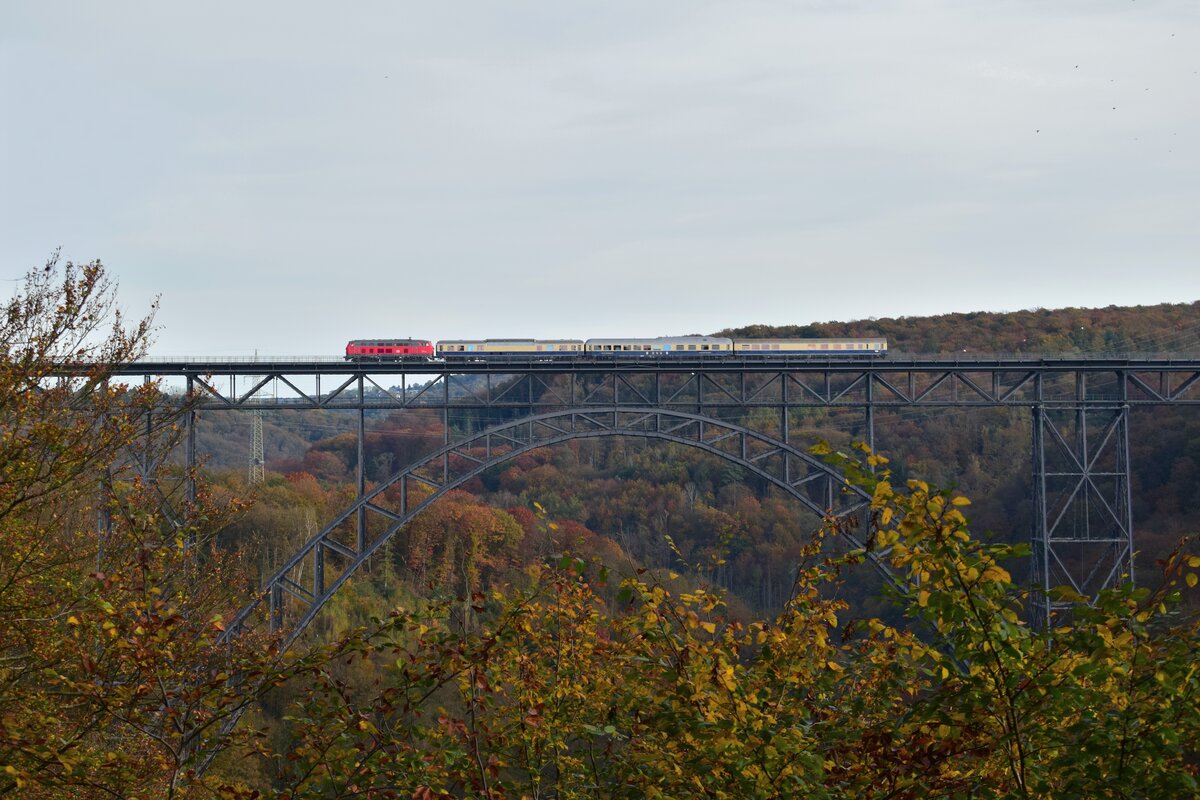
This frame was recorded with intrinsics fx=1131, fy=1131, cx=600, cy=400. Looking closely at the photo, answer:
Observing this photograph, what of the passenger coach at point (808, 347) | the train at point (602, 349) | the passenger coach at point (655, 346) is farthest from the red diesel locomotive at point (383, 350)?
the passenger coach at point (808, 347)

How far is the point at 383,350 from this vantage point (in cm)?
3459

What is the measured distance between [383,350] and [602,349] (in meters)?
7.70

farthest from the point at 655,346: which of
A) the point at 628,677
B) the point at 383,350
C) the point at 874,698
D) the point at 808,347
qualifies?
the point at 628,677

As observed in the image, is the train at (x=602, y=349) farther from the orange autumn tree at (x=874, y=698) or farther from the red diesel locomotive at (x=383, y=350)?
the orange autumn tree at (x=874, y=698)

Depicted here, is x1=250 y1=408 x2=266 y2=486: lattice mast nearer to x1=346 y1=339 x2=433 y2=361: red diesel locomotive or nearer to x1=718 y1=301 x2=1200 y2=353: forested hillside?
x1=346 y1=339 x2=433 y2=361: red diesel locomotive

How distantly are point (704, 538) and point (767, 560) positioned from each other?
394cm

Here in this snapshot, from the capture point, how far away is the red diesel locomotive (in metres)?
34.3

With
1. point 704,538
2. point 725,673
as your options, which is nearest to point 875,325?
point 704,538

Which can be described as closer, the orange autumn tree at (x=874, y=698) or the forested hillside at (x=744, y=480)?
the orange autumn tree at (x=874, y=698)

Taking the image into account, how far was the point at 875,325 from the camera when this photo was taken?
90.6m

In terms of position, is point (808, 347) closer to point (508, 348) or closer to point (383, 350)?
point (508, 348)

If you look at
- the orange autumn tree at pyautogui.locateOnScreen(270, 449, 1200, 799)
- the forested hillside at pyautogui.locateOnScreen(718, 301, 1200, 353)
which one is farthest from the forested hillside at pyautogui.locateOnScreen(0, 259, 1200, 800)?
the forested hillside at pyautogui.locateOnScreen(718, 301, 1200, 353)

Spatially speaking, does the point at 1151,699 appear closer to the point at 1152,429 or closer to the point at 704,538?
the point at 1152,429

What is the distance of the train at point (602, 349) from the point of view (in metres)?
34.7
